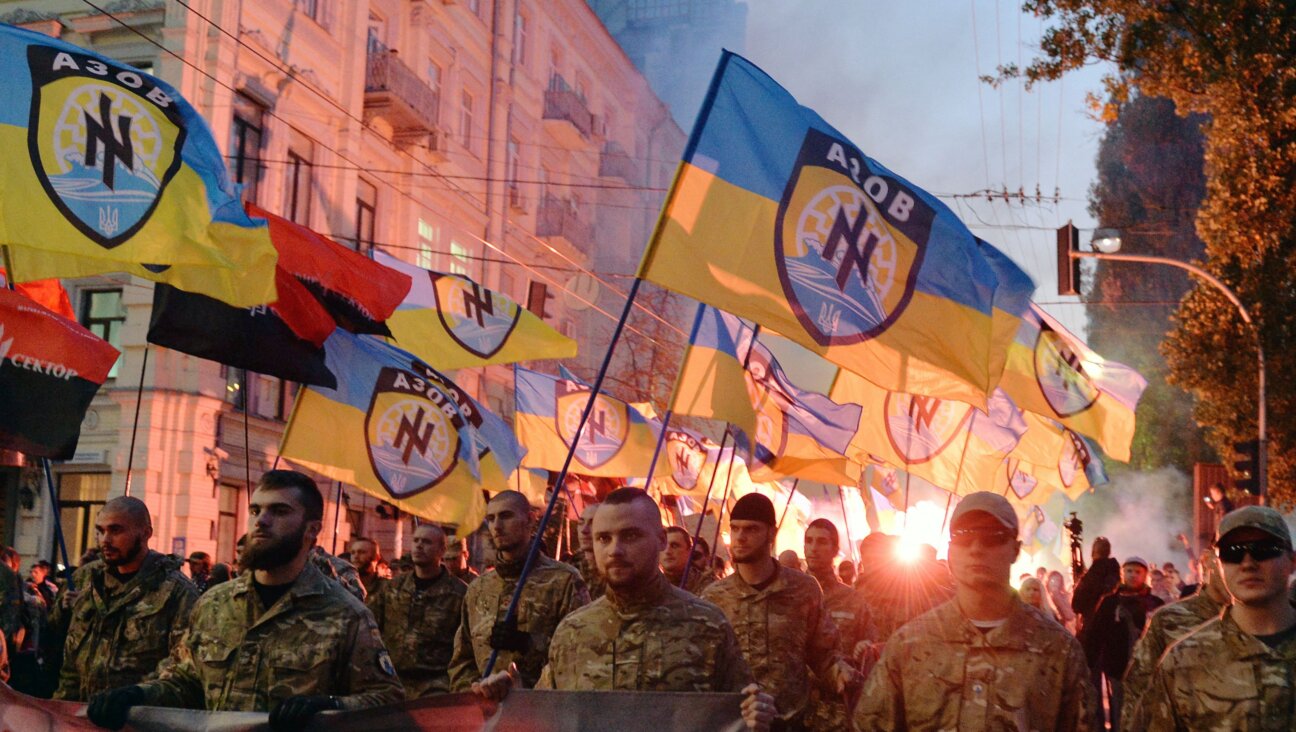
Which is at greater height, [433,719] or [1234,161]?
[1234,161]

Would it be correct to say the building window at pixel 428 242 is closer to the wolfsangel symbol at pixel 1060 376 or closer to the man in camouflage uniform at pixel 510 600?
the wolfsangel symbol at pixel 1060 376

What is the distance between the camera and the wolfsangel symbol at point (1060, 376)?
1242 cm

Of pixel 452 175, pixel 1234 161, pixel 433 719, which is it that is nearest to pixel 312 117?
pixel 452 175

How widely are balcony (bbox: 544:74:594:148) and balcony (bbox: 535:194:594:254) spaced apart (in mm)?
1854

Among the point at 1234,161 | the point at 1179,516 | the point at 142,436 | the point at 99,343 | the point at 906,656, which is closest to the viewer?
the point at 906,656

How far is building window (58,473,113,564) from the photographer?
23.5 m

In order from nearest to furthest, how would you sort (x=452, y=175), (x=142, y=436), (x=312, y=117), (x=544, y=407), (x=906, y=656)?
1. (x=906, y=656)
2. (x=544, y=407)
3. (x=142, y=436)
4. (x=312, y=117)
5. (x=452, y=175)

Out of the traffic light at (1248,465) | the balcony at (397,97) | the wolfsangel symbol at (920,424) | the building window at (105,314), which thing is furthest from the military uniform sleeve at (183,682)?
the balcony at (397,97)

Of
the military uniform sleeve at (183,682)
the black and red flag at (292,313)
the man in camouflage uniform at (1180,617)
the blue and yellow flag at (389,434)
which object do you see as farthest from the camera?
the blue and yellow flag at (389,434)

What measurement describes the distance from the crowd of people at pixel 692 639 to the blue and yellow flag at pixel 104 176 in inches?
65.5

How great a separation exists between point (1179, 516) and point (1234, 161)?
55.5 metres

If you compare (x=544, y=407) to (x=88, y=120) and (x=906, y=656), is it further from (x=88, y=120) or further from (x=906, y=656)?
(x=906, y=656)

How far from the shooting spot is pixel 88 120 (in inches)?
320

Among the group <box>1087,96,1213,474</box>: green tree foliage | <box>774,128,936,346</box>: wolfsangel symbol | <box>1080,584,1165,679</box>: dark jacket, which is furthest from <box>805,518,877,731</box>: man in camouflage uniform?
<box>1087,96,1213,474</box>: green tree foliage
